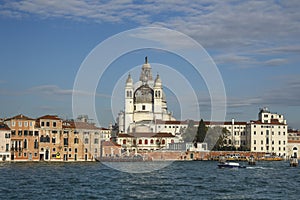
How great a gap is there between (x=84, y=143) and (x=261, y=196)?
39.8 meters

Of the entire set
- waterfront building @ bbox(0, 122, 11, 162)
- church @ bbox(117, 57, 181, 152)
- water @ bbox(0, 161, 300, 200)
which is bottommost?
water @ bbox(0, 161, 300, 200)

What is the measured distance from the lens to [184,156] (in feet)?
265

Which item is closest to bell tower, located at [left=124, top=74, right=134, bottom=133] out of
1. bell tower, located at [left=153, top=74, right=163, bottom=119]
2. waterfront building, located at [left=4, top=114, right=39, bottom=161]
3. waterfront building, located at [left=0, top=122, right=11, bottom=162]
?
bell tower, located at [left=153, top=74, right=163, bottom=119]

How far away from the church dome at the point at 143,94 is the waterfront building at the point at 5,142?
4233cm

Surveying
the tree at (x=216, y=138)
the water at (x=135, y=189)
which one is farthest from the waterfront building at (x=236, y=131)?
the water at (x=135, y=189)

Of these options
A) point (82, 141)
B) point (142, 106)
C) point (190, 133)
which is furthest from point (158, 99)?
point (82, 141)

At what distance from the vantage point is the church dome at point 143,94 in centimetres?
10019

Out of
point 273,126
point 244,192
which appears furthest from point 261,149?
point 244,192

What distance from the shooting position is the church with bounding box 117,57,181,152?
3715 inches

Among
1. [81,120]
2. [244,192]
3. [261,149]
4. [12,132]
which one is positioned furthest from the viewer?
[261,149]

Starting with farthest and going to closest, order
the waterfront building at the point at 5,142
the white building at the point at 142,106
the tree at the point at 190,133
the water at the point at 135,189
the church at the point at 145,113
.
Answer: the white building at the point at 142,106 < the church at the point at 145,113 < the tree at the point at 190,133 < the waterfront building at the point at 5,142 < the water at the point at 135,189

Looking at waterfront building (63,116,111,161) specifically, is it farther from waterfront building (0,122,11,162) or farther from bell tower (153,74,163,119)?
bell tower (153,74,163,119)

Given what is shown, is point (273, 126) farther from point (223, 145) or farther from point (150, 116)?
point (150, 116)

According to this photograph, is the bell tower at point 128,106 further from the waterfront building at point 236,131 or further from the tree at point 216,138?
the tree at point 216,138
